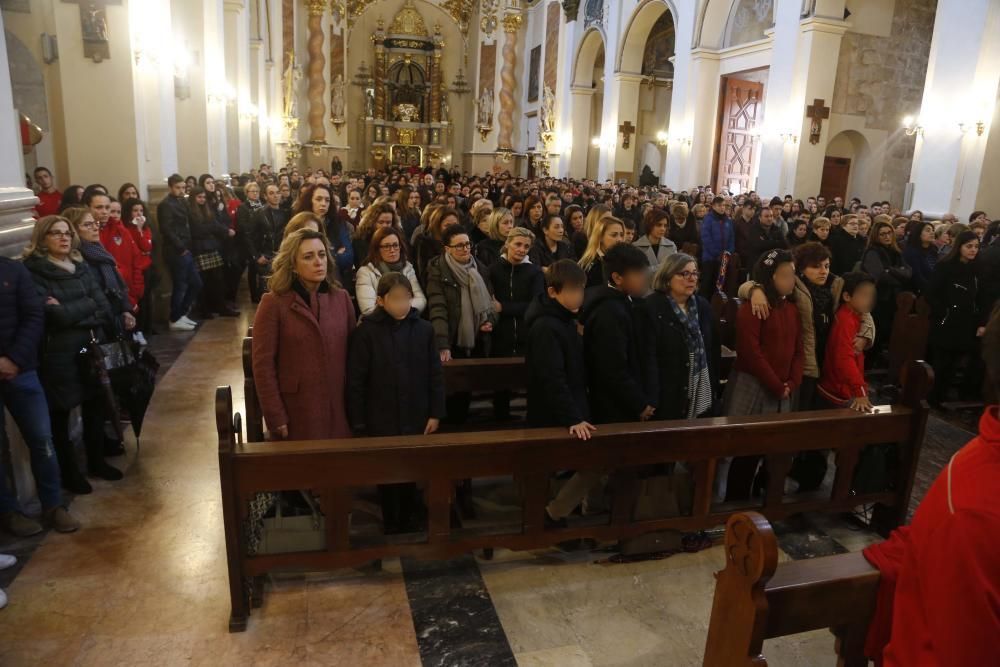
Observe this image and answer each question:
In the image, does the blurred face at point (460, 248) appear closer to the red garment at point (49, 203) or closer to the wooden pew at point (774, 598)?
Result: the wooden pew at point (774, 598)

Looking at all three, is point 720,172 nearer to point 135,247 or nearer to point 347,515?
point 135,247

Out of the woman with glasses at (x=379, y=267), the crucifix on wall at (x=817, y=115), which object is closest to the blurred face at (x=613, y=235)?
the woman with glasses at (x=379, y=267)

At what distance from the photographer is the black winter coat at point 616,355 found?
331cm

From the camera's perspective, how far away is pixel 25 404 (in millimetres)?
3354

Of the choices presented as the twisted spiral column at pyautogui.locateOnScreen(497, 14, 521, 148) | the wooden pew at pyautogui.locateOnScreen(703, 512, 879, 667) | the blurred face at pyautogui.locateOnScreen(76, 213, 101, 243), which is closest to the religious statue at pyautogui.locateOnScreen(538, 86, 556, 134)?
the twisted spiral column at pyautogui.locateOnScreen(497, 14, 521, 148)

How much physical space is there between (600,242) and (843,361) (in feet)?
5.74

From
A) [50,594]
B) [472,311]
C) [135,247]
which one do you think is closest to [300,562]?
[50,594]

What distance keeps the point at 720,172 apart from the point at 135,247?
47.5 feet

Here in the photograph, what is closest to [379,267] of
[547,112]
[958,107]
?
[958,107]

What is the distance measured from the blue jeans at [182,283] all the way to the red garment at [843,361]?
20.4 ft

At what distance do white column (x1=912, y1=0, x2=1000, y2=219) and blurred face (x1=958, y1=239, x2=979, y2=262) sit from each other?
603cm

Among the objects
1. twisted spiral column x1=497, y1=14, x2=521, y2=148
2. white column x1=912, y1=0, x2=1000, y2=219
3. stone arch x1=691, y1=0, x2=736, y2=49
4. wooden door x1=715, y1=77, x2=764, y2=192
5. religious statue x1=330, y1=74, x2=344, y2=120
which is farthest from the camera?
twisted spiral column x1=497, y1=14, x2=521, y2=148

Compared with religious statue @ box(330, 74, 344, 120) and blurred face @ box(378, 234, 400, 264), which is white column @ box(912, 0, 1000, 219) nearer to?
blurred face @ box(378, 234, 400, 264)

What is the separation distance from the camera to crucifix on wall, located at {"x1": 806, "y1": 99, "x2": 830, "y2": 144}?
13219mm
